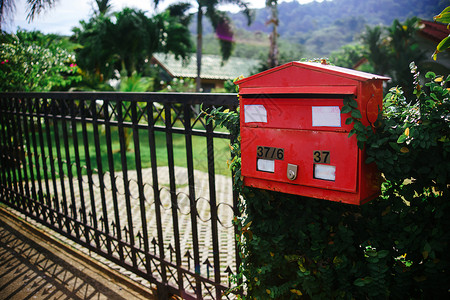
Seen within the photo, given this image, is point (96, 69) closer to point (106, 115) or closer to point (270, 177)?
point (106, 115)

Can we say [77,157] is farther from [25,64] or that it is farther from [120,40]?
[120,40]

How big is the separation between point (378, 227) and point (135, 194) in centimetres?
578

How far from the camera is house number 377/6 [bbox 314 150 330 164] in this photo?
5.41ft

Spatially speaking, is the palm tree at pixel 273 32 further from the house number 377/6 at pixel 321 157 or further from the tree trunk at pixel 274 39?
the house number 377/6 at pixel 321 157

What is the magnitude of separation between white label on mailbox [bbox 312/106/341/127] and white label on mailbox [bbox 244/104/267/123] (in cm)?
28

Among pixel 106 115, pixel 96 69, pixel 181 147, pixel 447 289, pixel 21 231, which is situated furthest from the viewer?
pixel 96 69

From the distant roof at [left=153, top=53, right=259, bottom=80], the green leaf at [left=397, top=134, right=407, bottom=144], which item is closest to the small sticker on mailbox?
the green leaf at [left=397, top=134, right=407, bottom=144]

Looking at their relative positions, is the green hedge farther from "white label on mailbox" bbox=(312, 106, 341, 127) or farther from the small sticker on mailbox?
the small sticker on mailbox

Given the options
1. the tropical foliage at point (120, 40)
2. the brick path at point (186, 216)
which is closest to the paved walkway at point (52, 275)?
the brick path at point (186, 216)

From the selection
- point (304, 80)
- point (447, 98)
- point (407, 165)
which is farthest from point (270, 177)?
point (447, 98)

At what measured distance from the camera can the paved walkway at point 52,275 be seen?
3303 mm

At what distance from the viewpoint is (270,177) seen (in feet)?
6.13

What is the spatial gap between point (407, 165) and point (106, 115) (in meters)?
2.71

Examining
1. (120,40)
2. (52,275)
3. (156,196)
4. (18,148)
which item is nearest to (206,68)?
(120,40)
